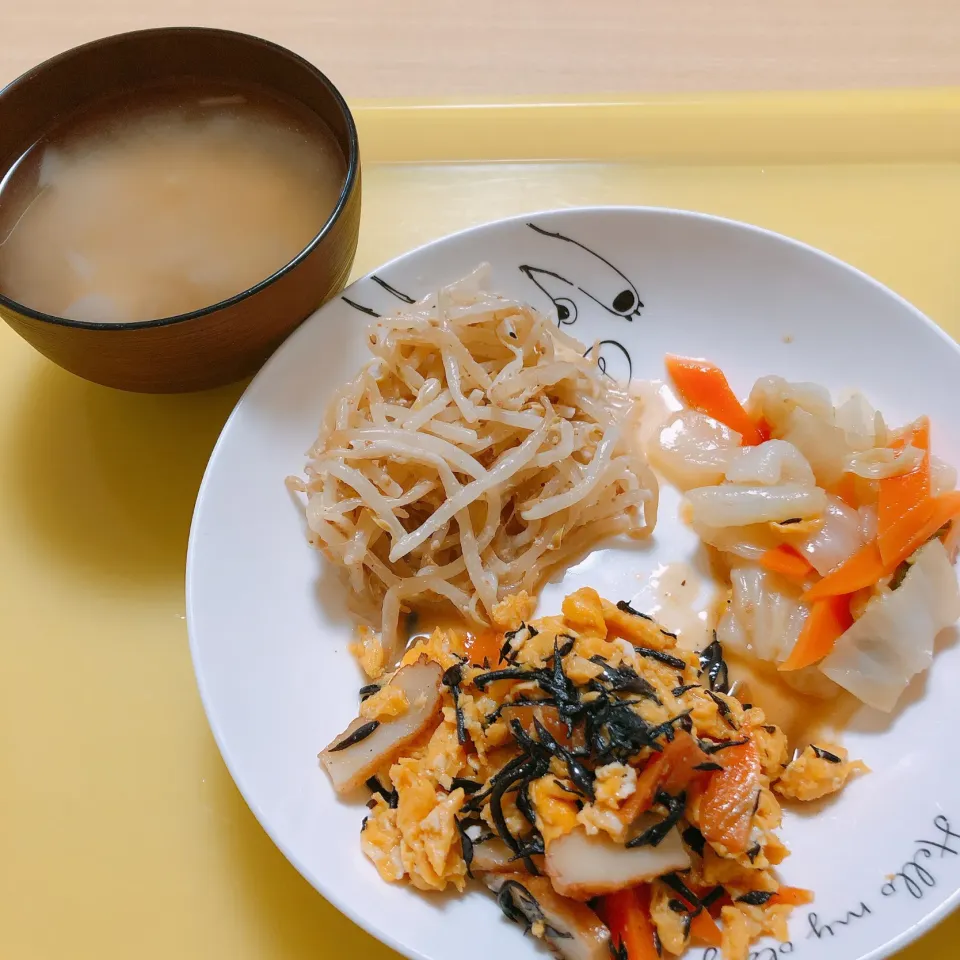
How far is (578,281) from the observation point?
2.19 metres

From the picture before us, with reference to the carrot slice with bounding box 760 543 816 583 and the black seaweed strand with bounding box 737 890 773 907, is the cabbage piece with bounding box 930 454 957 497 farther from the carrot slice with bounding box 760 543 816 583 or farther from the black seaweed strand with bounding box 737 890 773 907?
the black seaweed strand with bounding box 737 890 773 907

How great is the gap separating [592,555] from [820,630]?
0.53 metres

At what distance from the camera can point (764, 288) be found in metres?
2.12

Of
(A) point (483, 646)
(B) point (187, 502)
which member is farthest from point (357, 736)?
(B) point (187, 502)

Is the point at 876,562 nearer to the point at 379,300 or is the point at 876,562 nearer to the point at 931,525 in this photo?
the point at 931,525

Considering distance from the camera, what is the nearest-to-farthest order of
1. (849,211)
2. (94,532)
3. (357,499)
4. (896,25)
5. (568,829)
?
(568,829), (357,499), (94,532), (849,211), (896,25)

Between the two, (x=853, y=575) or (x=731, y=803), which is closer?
(x=731, y=803)

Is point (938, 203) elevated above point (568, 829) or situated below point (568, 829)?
above

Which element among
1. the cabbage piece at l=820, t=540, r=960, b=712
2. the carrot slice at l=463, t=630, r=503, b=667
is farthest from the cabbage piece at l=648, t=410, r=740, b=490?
the carrot slice at l=463, t=630, r=503, b=667

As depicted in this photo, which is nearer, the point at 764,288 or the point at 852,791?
the point at 852,791

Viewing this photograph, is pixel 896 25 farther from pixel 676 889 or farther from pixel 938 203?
pixel 676 889

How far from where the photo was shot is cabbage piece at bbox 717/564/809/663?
174cm

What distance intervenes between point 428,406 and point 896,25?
228 cm

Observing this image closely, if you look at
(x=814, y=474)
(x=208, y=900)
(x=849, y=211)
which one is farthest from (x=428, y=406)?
(x=849, y=211)
